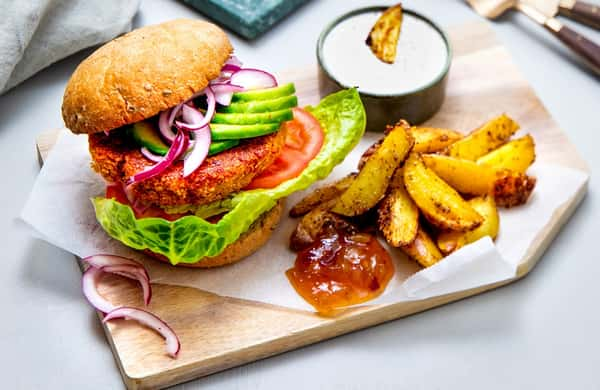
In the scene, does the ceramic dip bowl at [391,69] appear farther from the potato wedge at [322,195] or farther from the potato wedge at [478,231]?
the potato wedge at [478,231]

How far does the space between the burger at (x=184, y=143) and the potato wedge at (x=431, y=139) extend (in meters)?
0.49

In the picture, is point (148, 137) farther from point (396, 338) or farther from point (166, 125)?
point (396, 338)

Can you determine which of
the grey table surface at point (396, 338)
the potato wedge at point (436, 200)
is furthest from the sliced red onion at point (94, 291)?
the potato wedge at point (436, 200)

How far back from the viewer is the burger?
3.19 metres

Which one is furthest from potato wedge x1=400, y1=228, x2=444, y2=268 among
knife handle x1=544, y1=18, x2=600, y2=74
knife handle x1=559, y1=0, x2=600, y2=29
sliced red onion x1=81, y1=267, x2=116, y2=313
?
knife handle x1=559, y1=0, x2=600, y2=29

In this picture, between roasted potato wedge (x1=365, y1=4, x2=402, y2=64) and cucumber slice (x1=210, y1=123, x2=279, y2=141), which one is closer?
cucumber slice (x1=210, y1=123, x2=279, y2=141)

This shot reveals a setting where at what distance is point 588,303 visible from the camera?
3543 millimetres

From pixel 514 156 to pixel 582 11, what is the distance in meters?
1.58

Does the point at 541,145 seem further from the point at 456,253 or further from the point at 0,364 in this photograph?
the point at 0,364

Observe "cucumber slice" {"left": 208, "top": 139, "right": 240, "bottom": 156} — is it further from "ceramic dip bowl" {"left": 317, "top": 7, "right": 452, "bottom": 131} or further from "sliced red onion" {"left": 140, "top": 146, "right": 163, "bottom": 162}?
"ceramic dip bowl" {"left": 317, "top": 7, "right": 452, "bottom": 131}

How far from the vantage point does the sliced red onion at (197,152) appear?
10.3ft

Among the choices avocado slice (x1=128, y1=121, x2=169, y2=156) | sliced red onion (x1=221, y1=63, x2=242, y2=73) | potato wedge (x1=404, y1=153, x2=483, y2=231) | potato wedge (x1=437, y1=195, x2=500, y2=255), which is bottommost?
potato wedge (x1=437, y1=195, x2=500, y2=255)

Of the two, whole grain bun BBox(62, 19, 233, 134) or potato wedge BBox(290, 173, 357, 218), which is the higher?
whole grain bun BBox(62, 19, 233, 134)

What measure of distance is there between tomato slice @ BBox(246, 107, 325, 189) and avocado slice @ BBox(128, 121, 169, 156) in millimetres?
400
